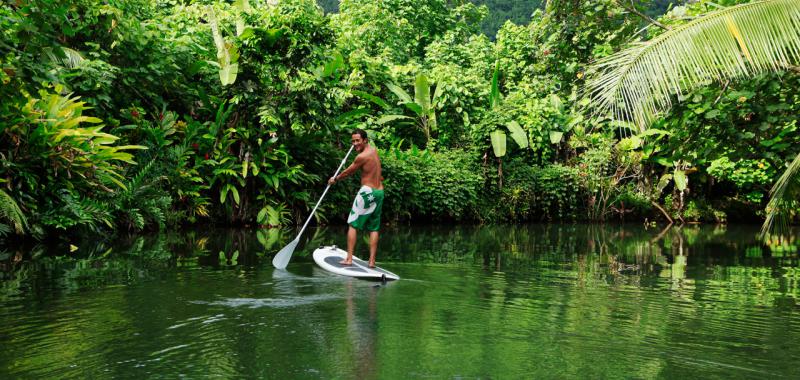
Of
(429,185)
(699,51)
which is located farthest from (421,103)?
(699,51)

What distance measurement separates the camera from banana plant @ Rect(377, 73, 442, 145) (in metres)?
21.3

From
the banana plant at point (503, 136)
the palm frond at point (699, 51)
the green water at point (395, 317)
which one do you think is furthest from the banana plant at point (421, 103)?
the palm frond at point (699, 51)

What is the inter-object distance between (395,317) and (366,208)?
3051 millimetres

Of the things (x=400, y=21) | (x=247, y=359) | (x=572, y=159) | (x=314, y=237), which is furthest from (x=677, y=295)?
(x=400, y=21)

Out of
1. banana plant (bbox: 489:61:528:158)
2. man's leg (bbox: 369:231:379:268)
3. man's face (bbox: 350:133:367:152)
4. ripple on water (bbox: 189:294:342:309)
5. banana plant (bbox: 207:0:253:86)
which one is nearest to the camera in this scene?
ripple on water (bbox: 189:294:342:309)

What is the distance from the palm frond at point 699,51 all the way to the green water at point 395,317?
6.28 ft

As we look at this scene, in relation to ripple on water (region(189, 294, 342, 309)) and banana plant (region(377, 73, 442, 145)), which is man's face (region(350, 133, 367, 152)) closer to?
ripple on water (region(189, 294, 342, 309))

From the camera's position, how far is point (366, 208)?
29.5 feet

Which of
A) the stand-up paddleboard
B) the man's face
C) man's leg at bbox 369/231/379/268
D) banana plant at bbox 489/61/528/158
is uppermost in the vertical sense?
banana plant at bbox 489/61/528/158

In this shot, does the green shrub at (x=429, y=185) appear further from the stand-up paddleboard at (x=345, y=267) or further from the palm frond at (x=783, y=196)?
the palm frond at (x=783, y=196)

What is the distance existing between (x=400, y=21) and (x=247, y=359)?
2679cm

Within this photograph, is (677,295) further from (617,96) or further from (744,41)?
(744,41)

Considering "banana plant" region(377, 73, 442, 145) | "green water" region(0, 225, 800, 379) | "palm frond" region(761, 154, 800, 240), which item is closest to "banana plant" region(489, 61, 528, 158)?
"banana plant" region(377, 73, 442, 145)

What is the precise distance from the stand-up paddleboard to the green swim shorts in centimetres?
45
